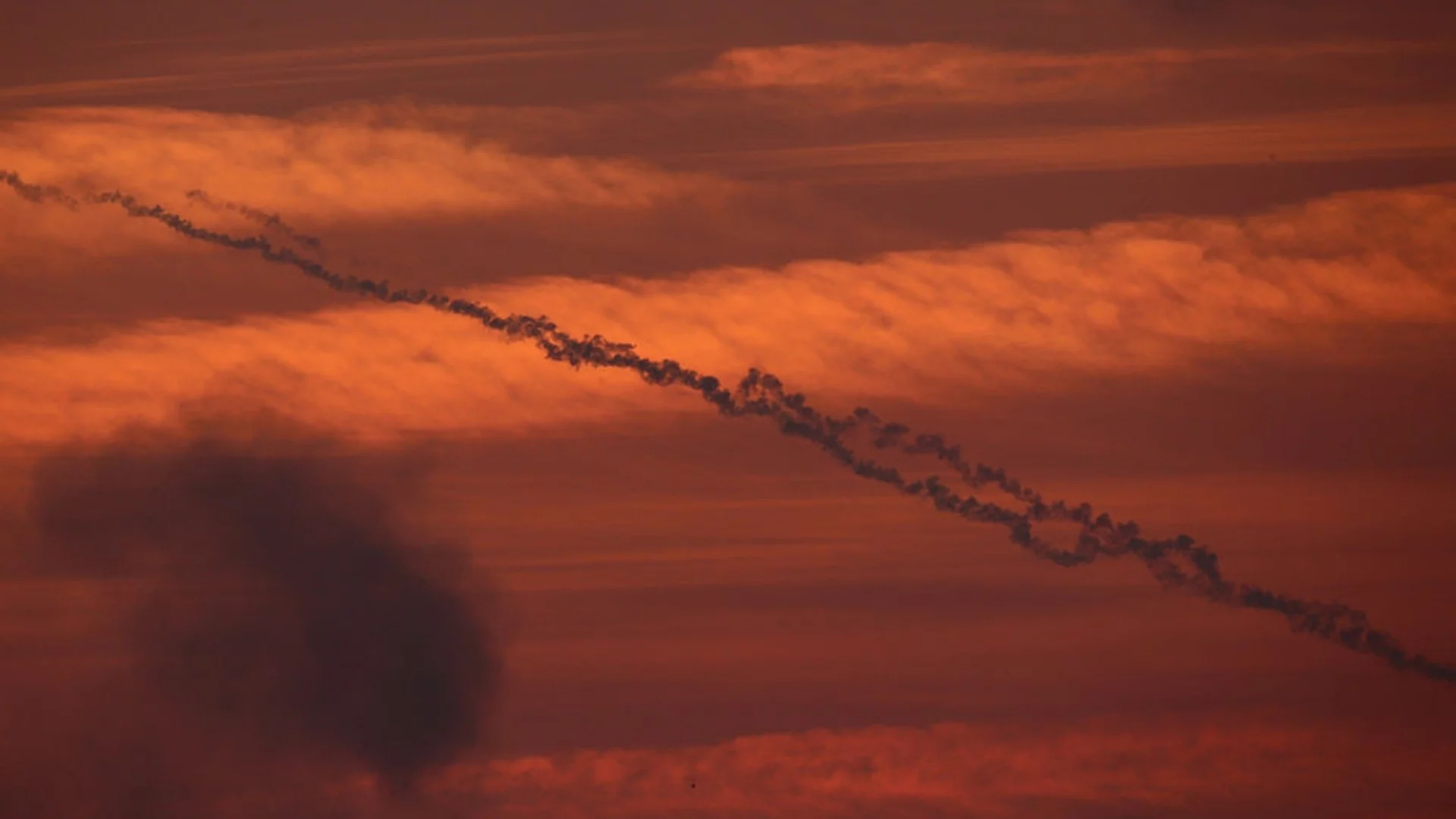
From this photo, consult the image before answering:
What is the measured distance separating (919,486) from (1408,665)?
759 inches

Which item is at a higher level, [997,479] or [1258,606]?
[997,479]

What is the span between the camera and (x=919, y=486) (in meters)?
30.2

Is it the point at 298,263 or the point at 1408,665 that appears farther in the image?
the point at 1408,665

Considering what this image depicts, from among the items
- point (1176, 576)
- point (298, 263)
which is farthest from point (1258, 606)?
point (298, 263)

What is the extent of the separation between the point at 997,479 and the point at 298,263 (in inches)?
1005

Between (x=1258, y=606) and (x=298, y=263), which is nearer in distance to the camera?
(x=298, y=263)

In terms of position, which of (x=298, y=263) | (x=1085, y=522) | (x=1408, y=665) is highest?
(x=298, y=263)

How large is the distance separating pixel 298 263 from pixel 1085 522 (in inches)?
1145

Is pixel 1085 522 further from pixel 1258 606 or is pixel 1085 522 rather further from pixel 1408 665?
pixel 1408 665

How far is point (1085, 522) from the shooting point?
30078 millimetres

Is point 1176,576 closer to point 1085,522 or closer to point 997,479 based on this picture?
point 1085,522

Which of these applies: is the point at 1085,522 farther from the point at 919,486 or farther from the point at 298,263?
the point at 298,263

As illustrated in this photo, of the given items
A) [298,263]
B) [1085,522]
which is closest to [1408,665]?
[1085,522]

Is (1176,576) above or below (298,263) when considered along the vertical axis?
below
